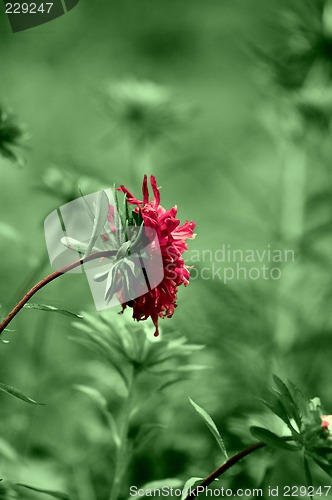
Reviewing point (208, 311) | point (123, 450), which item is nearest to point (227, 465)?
point (123, 450)

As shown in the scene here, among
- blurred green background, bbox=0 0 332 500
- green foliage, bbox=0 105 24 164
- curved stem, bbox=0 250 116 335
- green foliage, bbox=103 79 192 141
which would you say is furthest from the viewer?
green foliage, bbox=103 79 192 141

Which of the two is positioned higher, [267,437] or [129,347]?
[267,437]

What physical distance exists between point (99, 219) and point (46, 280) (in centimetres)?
5

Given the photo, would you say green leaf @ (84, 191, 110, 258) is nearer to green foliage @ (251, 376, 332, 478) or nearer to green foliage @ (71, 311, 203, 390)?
green foliage @ (251, 376, 332, 478)

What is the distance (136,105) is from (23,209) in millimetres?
686

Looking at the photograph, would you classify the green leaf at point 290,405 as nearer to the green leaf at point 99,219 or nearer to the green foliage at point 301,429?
the green foliage at point 301,429

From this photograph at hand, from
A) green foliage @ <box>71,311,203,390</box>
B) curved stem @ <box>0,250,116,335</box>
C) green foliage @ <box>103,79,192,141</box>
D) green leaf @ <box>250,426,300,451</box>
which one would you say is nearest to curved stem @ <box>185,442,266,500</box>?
green leaf @ <box>250,426,300,451</box>

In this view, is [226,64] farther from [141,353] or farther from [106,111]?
[141,353]

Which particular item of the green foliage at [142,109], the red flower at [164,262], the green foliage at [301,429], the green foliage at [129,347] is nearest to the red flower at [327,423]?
the green foliage at [301,429]

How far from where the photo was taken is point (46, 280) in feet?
1.22

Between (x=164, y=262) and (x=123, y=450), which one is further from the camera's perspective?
(x=123, y=450)

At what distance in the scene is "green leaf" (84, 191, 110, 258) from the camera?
1.29 ft

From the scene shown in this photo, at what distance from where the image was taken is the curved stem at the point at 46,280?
14.6 inches

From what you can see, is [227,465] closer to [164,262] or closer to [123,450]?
[164,262]
